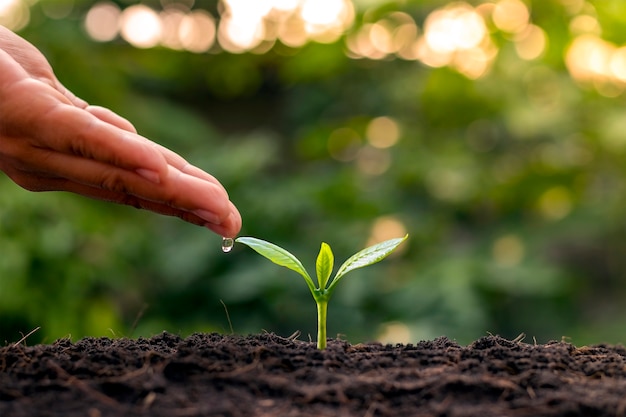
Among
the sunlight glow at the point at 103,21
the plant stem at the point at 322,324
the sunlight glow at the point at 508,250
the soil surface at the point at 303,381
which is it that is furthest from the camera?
the sunlight glow at the point at 103,21

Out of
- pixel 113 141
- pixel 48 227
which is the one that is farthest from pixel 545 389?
pixel 48 227

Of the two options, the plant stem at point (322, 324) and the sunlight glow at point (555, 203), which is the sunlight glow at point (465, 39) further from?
the plant stem at point (322, 324)

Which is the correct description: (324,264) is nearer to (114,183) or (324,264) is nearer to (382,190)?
(114,183)

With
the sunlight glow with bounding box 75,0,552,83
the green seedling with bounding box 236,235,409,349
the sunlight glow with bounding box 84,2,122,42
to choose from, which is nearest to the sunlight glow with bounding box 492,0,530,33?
the sunlight glow with bounding box 75,0,552,83

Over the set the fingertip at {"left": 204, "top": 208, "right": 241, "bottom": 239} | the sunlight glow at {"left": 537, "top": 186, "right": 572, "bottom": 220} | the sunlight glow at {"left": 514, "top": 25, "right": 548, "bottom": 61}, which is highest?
the sunlight glow at {"left": 514, "top": 25, "right": 548, "bottom": 61}

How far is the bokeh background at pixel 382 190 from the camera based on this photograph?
7.89 ft

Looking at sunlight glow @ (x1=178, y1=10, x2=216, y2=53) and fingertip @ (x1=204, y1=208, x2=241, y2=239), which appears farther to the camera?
sunlight glow @ (x1=178, y1=10, x2=216, y2=53)

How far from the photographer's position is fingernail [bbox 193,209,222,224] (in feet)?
2.63

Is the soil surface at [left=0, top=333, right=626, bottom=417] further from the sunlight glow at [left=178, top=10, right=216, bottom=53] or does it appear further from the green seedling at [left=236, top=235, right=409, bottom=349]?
the sunlight glow at [left=178, top=10, right=216, bottom=53]

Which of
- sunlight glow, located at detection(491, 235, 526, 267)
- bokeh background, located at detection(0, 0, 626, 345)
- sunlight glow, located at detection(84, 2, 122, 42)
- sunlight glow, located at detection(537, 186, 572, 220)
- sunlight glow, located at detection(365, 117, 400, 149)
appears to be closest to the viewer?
bokeh background, located at detection(0, 0, 626, 345)

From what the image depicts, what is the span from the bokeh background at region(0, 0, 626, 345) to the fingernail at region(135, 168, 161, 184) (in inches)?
63.8

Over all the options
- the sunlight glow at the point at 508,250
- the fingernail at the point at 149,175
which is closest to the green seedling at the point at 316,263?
the fingernail at the point at 149,175

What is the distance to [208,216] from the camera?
81cm

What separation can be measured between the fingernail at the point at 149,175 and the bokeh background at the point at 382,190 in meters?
1.62
